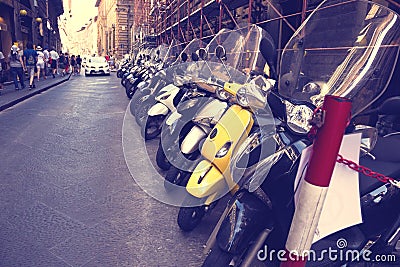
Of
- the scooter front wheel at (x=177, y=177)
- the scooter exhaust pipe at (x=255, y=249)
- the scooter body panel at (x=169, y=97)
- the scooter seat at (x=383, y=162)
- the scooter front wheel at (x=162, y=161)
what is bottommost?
the scooter front wheel at (x=162, y=161)

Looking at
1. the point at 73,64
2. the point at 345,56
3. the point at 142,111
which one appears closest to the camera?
the point at 345,56

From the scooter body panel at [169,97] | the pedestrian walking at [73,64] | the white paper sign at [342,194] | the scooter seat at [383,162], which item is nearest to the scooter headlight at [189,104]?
the scooter body panel at [169,97]

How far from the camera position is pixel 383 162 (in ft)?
6.17

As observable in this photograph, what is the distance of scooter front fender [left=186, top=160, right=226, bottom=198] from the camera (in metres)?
2.34

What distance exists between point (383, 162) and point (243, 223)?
882 millimetres

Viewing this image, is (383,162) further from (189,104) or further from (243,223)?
(189,104)

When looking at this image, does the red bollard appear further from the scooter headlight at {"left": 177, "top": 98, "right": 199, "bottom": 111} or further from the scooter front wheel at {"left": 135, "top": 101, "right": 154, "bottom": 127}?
the scooter front wheel at {"left": 135, "top": 101, "right": 154, "bottom": 127}

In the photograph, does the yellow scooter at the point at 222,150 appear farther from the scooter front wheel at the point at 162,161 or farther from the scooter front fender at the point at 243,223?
the scooter front wheel at the point at 162,161

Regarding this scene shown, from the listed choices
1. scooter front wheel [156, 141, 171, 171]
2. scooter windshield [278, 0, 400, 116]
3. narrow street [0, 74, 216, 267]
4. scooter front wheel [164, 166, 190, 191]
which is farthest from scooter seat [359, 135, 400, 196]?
scooter front wheel [156, 141, 171, 171]

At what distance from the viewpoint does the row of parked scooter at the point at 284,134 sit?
67.4 inches

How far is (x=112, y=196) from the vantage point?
131 inches

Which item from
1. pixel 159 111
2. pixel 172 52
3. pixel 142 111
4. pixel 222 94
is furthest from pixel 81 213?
pixel 172 52

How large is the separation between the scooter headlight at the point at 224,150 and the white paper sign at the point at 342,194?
0.98m

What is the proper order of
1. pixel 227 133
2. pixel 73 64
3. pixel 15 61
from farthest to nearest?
pixel 73 64, pixel 15 61, pixel 227 133
